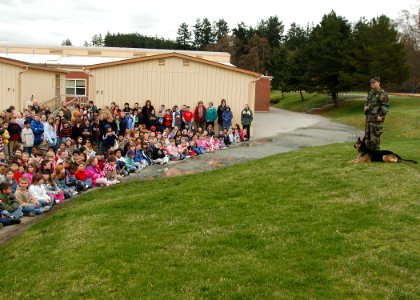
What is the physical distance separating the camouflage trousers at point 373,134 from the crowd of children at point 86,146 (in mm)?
6802

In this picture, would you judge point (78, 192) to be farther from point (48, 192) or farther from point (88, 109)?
point (88, 109)

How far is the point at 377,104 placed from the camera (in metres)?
12.0

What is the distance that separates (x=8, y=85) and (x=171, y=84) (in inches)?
281

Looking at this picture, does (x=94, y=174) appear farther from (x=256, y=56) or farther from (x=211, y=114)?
(x=256, y=56)

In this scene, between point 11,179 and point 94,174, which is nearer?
point 11,179

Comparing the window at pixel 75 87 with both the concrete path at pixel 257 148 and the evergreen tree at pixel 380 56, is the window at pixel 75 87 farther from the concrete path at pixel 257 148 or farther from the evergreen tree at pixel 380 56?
the evergreen tree at pixel 380 56

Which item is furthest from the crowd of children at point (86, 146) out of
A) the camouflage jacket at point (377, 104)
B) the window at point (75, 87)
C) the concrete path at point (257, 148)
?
the window at point (75, 87)

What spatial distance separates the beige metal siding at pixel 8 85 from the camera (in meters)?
21.9

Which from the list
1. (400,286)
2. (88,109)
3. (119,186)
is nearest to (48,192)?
(119,186)

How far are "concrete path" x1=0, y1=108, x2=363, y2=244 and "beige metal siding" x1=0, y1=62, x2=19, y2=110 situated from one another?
9570mm

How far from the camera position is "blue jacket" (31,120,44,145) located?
15883mm

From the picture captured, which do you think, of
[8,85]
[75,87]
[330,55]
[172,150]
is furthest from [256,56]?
[172,150]

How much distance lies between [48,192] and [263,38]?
2842 inches

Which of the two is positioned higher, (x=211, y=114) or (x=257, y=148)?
(x=211, y=114)
